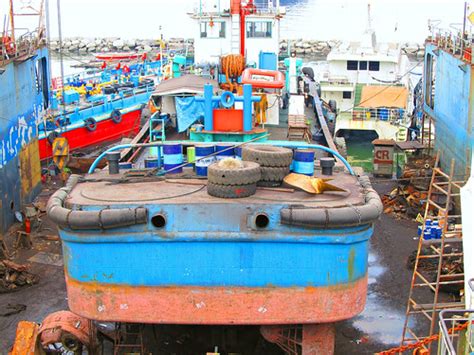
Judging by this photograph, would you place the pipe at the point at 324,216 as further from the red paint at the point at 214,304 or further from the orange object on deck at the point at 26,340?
the orange object on deck at the point at 26,340

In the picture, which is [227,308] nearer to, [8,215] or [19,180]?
[8,215]

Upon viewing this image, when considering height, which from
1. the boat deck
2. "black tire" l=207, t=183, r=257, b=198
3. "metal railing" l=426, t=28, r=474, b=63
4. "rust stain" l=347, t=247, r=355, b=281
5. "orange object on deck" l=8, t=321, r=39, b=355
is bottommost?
"orange object on deck" l=8, t=321, r=39, b=355

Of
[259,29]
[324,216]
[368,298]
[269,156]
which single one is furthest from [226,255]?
[259,29]

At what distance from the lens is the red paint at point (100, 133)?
80.4ft

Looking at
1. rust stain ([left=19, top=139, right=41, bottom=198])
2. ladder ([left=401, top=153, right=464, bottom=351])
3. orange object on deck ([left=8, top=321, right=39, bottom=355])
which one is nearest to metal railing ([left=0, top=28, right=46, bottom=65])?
rust stain ([left=19, top=139, right=41, bottom=198])

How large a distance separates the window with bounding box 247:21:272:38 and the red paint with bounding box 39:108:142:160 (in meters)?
6.43

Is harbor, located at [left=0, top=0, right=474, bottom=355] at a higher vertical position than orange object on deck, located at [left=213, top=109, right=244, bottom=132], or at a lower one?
lower

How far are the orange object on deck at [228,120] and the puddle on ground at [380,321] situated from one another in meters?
4.01

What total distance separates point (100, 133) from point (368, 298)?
60.7ft

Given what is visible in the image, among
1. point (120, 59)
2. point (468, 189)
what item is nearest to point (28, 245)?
point (468, 189)

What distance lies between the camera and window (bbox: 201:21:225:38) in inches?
877

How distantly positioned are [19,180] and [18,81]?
2630mm

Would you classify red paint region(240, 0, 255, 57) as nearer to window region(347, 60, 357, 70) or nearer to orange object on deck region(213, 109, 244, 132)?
orange object on deck region(213, 109, 244, 132)

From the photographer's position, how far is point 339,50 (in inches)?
1513
